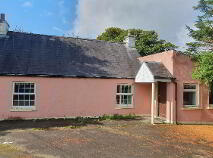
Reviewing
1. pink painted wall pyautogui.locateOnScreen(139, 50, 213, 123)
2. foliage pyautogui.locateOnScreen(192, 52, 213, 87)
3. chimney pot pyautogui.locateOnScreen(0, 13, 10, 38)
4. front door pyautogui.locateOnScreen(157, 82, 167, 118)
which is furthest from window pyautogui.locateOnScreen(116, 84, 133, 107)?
chimney pot pyautogui.locateOnScreen(0, 13, 10, 38)

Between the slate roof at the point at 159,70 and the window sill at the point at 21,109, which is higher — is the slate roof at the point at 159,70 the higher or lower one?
the higher one

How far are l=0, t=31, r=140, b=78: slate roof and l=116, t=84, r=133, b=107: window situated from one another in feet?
2.86

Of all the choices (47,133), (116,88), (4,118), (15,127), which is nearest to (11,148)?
(47,133)

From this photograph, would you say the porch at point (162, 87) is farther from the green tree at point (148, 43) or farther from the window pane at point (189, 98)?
the green tree at point (148, 43)

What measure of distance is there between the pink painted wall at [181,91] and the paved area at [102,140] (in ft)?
4.49

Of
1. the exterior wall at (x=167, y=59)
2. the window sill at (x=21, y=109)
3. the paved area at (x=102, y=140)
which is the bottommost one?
the paved area at (x=102, y=140)

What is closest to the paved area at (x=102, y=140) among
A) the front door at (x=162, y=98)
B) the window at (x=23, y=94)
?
the window at (x=23, y=94)

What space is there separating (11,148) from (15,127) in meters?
5.01

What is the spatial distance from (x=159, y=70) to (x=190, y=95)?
2.87 metres

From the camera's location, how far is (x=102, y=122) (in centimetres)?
1848

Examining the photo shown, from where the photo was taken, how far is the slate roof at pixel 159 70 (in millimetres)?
18156

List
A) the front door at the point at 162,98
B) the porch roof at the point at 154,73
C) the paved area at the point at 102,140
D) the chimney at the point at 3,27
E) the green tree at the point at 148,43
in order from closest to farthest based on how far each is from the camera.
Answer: the paved area at the point at 102,140, the porch roof at the point at 154,73, the front door at the point at 162,98, the chimney at the point at 3,27, the green tree at the point at 148,43

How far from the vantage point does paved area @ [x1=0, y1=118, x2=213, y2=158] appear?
10588 millimetres

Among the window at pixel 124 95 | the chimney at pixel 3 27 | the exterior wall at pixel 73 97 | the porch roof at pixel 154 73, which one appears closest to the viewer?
the porch roof at pixel 154 73
